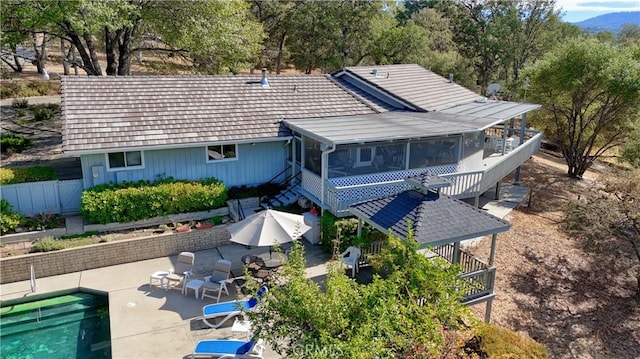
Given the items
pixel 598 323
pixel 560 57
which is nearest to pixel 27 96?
pixel 560 57

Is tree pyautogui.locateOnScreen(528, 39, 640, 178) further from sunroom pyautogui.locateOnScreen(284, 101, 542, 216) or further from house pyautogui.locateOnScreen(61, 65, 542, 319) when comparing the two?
sunroom pyautogui.locateOnScreen(284, 101, 542, 216)

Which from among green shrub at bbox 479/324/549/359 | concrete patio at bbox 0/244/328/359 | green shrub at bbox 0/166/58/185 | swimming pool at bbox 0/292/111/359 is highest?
green shrub at bbox 0/166/58/185

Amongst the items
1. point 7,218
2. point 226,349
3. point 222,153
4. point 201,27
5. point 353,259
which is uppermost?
point 201,27

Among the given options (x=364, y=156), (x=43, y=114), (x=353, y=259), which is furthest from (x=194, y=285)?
(x=43, y=114)

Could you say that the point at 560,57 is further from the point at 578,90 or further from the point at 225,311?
the point at 225,311

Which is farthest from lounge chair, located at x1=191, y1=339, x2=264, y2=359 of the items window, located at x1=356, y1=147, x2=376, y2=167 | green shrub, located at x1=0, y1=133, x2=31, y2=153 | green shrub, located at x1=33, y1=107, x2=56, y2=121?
green shrub, located at x1=33, y1=107, x2=56, y2=121

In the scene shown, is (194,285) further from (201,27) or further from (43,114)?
(43,114)

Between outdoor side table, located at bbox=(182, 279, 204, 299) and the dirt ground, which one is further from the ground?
outdoor side table, located at bbox=(182, 279, 204, 299)

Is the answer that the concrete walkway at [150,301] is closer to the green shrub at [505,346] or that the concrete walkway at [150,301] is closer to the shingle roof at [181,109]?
the shingle roof at [181,109]
